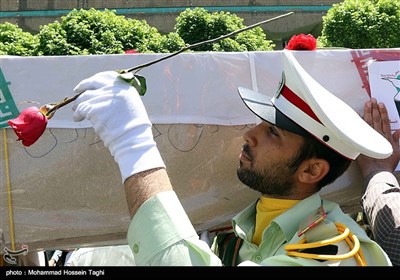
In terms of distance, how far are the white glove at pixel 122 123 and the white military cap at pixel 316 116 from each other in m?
0.47

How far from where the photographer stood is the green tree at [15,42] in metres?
7.54

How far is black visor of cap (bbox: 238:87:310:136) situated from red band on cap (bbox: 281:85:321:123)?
0.05m

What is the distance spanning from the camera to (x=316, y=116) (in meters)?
1.77

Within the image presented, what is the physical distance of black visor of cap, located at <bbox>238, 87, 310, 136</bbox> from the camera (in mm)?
1839

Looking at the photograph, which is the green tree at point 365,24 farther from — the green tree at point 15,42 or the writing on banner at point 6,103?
the writing on banner at point 6,103

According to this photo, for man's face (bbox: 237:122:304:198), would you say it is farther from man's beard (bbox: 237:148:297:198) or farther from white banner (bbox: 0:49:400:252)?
white banner (bbox: 0:49:400:252)

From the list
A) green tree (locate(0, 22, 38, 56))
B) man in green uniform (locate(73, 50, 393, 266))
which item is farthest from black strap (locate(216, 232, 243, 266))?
green tree (locate(0, 22, 38, 56))

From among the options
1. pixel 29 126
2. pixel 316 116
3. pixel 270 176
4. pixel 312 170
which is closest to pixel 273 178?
pixel 270 176

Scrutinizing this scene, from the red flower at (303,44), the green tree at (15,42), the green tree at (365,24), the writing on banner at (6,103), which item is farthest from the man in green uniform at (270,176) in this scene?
the green tree at (365,24)

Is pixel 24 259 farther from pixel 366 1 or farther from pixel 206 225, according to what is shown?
pixel 366 1

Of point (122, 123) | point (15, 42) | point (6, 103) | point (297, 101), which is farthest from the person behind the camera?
point (15, 42)

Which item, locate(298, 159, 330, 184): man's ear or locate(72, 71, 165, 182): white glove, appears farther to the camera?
locate(298, 159, 330, 184): man's ear

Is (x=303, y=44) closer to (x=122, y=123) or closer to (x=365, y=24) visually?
(x=122, y=123)

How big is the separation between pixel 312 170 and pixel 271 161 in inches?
5.0
